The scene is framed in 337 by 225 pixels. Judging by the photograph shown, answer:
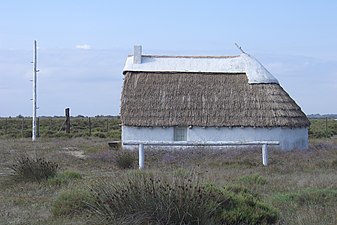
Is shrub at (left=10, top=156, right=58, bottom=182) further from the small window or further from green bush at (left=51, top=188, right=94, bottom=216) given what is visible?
the small window

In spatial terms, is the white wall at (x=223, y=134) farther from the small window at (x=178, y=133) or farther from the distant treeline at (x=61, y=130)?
the distant treeline at (x=61, y=130)

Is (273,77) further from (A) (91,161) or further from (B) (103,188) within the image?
(B) (103,188)

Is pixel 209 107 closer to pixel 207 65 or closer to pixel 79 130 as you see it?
pixel 207 65

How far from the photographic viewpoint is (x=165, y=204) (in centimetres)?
891

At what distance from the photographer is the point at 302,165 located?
1977 centimetres

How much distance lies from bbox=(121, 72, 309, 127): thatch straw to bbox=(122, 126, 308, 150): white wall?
311mm

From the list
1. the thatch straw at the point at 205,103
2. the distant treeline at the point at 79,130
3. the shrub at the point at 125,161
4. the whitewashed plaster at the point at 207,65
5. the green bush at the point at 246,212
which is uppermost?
the whitewashed plaster at the point at 207,65

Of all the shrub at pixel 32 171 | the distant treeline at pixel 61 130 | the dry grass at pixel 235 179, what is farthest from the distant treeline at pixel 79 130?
the shrub at pixel 32 171

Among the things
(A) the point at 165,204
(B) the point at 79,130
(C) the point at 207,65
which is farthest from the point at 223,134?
(B) the point at 79,130

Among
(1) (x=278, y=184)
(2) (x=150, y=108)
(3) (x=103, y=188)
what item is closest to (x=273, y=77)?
(2) (x=150, y=108)

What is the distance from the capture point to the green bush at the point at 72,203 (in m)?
10.3

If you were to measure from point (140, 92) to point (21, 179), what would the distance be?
13233 mm

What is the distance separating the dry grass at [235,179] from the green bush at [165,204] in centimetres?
50

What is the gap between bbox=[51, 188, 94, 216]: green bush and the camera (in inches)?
406
